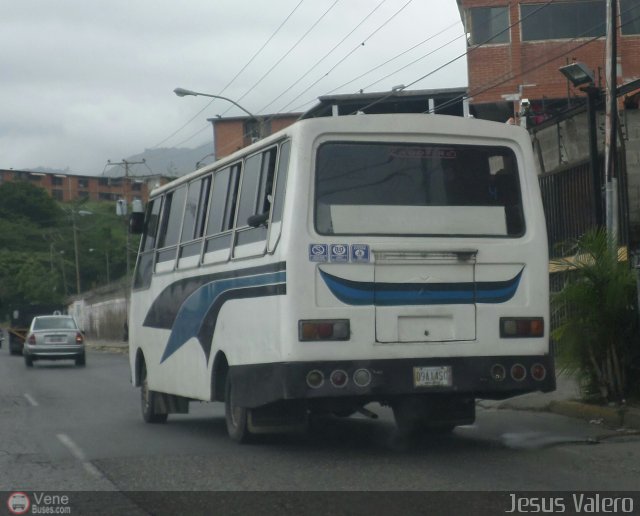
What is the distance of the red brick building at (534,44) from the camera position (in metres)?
33.9

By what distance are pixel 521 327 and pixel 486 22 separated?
2585 centimetres

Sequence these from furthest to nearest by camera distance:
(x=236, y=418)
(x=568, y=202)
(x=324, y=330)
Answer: (x=568, y=202) → (x=236, y=418) → (x=324, y=330)

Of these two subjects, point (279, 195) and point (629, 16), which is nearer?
point (279, 195)

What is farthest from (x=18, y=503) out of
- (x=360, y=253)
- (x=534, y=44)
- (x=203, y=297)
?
(x=534, y=44)

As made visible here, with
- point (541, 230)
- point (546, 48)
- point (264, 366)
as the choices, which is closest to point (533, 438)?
point (541, 230)

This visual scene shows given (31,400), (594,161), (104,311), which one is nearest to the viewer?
(594,161)

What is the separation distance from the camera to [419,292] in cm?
977

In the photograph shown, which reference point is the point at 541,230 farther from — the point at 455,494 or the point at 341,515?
the point at 341,515

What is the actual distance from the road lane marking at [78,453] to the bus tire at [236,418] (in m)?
1.48

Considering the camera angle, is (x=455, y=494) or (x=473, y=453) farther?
(x=473, y=453)

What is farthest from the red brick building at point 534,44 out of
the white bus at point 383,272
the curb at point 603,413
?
the white bus at point 383,272

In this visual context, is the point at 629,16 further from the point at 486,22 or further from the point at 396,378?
the point at 396,378

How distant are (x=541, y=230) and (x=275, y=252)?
2.54 m

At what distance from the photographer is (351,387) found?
31.1 feet
